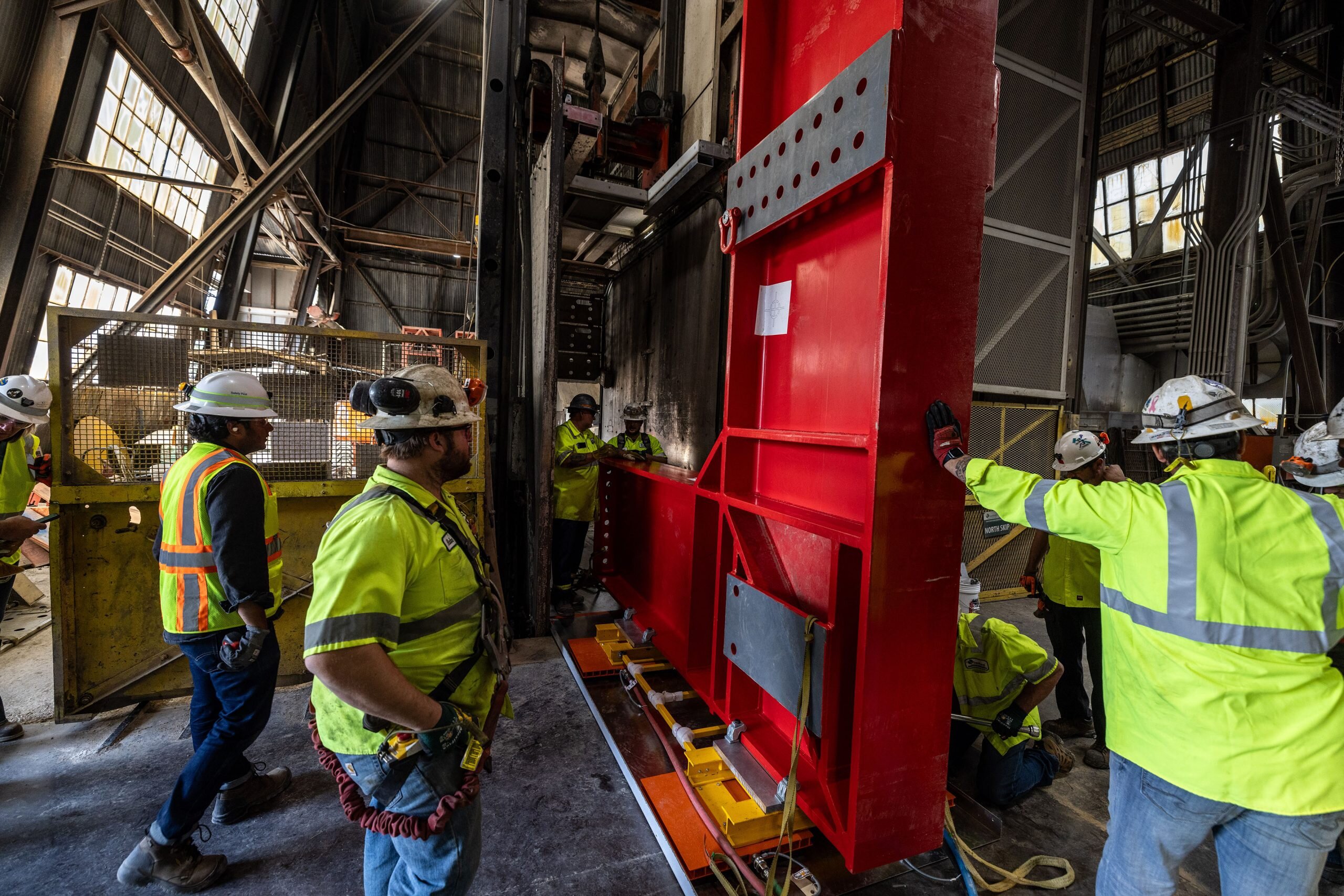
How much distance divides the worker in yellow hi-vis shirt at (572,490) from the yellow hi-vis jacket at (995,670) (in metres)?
3.40

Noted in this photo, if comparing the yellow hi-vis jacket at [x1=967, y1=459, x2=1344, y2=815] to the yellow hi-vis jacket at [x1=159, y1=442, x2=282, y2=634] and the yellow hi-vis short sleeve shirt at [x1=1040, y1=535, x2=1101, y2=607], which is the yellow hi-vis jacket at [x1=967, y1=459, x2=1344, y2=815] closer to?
the yellow hi-vis short sleeve shirt at [x1=1040, y1=535, x2=1101, y2=607]

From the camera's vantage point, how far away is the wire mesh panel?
6.61 m

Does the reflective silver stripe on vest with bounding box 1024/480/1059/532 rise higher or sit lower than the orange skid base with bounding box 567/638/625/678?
higher

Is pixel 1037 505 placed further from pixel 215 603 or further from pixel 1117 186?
pixel 1117 186

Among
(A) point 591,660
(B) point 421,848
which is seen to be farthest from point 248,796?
(A) point 591,660

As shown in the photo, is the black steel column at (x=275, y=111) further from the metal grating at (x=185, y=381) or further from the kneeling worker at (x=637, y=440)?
the kneeling worker at (x=637, y=440)

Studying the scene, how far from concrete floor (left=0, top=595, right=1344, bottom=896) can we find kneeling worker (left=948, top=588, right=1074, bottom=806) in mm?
179

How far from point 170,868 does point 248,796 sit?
1.53 feet

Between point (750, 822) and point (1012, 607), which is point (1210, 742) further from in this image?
point (1012, 607)

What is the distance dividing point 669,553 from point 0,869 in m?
3.43

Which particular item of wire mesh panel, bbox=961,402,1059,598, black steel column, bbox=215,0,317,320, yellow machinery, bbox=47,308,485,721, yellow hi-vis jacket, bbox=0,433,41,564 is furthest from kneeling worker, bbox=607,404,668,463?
black steel column, bbox=215,0,317,320

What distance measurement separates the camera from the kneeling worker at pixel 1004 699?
2.91 metres

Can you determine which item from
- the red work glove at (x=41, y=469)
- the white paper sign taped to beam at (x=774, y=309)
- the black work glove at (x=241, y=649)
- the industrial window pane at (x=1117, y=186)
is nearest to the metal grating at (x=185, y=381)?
the red work glove at (x=41, y=469)

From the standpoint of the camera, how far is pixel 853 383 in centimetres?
214
